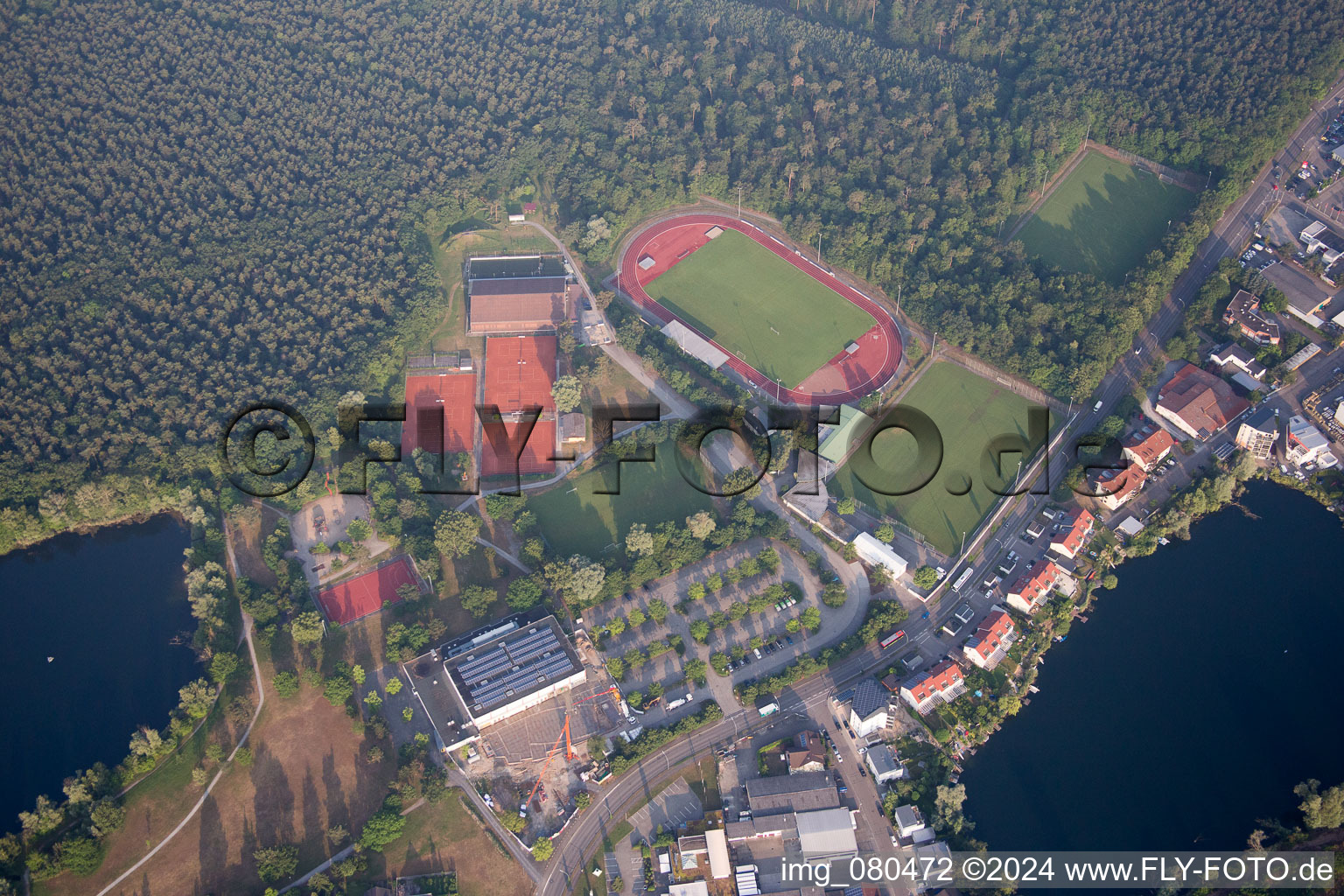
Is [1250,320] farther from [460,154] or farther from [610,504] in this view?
[460,154]

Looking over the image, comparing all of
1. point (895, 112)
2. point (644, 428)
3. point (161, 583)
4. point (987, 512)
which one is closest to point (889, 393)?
point (987, 512)

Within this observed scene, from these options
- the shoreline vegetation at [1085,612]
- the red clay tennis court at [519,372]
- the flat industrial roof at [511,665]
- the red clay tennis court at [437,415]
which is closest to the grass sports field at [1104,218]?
the shoreline vegetation at [1085,612]

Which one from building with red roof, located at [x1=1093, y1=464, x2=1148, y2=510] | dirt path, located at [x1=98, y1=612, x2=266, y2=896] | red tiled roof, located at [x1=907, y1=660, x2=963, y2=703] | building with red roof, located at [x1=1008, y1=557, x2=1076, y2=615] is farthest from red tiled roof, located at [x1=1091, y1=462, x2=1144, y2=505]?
dirt path, located at [x1=98, y1=612, x2=266, y2=896]

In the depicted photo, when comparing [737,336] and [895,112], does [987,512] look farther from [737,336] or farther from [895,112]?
[895,112]

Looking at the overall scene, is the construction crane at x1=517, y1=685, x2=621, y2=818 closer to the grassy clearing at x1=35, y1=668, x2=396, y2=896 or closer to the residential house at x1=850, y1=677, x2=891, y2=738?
the grassy clearing at x1=35, y1=668, x2=396, y2=896

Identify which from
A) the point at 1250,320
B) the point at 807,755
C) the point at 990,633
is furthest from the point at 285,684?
the point at 1250,320
